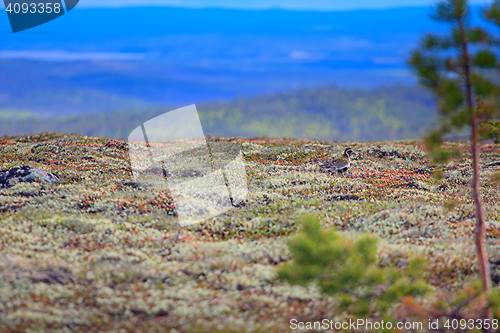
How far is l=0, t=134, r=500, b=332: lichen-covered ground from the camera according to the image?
7.92m

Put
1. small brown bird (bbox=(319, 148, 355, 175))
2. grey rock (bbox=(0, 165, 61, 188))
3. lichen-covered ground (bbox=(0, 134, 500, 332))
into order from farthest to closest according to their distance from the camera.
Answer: small brown bird (bbox=(319, 148, 355, 175))
grey rock (bbox=(0, 165, 61, 188))
lichen-covered ground (bbox=(0, 134, 500, 332))

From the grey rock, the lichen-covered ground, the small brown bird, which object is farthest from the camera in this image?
the small brown bird

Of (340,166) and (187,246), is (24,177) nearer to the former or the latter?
(187,246)

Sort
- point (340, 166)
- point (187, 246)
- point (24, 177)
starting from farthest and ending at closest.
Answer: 1. point (340, 166)
2. point (24, 177)
3. point (187, 246)

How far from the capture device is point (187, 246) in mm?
11352

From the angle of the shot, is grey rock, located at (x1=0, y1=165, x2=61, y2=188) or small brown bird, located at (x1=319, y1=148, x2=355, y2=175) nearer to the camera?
grey rock, located at (x1=0, y1=165, x2=61, y2=188)

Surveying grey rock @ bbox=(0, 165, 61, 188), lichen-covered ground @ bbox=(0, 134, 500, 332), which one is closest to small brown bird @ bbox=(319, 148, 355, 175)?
lichen-covered ground @ bbox=(0, 134, 500, 332)

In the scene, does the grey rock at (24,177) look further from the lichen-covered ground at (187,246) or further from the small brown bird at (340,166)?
the small brown bird at (340,166)

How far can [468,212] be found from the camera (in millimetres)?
15703

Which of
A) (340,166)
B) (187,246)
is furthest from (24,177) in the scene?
(340,166)

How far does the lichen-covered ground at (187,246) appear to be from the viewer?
7.92 m

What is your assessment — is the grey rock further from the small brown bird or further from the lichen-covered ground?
the small brown bird

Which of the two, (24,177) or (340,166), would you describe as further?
(340,166)

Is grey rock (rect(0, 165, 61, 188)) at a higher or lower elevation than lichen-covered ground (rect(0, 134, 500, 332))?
higher
